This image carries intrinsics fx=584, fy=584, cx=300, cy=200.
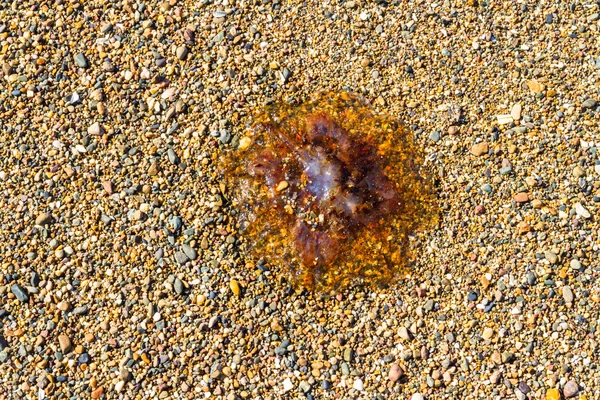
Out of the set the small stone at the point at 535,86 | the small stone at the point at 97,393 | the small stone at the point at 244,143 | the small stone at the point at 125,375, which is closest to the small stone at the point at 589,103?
the small stone at the point at 535,86

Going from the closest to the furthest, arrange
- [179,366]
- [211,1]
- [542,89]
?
1. [179,366]
2. [542,89]
3. [211,1]

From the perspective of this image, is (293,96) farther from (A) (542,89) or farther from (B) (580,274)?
(B) (580,274)

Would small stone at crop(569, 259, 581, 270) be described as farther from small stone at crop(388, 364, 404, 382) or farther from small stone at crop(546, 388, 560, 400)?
small stone at crop(388, 364, 404, 382)

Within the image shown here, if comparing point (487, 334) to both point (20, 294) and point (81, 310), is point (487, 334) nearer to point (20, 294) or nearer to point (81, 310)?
point (81, 310)

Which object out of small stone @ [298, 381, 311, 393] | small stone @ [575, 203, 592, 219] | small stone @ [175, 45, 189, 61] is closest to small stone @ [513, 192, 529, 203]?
small stone @ [575, 203, 592, 219]

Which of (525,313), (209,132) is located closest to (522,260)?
(525,313)

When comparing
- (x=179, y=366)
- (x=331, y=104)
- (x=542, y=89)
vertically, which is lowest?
(x=179, y=366)
